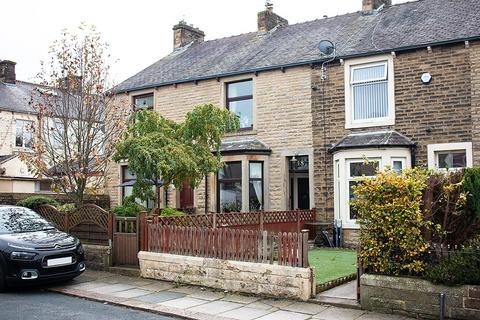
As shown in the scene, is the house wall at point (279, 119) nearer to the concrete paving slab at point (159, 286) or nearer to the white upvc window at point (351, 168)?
the white upvc window at point (351, 168)

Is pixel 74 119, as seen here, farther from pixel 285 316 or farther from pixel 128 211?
pixel 285 316

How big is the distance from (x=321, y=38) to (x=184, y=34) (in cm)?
857

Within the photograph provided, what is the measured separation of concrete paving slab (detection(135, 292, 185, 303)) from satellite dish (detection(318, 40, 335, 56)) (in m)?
10.4

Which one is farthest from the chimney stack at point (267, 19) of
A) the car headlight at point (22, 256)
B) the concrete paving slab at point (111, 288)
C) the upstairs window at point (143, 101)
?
the car headlight at point (22, 256)

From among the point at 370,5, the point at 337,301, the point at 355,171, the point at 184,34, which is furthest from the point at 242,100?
the point at 337,301

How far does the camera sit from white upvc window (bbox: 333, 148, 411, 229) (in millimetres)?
14805

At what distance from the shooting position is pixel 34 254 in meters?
9.60

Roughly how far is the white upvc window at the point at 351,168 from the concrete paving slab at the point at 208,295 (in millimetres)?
6895

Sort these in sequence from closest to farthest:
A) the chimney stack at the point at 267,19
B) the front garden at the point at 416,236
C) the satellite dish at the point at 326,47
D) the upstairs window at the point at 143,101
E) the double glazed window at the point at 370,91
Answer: the front garden at the point at 416,236 < the double glazed window at the point at 370,91 < the satellite dish at the point at 326,47 < the upstairs window at the point at 143,101 < the chimney stack at the point at 267,19

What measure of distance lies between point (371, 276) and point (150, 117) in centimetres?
762

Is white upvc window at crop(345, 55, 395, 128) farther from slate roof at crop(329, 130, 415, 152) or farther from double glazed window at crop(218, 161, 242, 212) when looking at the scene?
double glazed window at crop(218, 161, 242, 212)

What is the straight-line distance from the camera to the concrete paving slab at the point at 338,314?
7.50 metres

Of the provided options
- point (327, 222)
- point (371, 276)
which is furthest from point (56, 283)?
point (327, 222)

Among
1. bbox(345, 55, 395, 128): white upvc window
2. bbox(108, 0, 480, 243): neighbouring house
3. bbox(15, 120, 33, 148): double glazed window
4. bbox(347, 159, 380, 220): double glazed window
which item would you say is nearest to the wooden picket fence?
bbox(108, 0, 480, 243): neighbouring house
